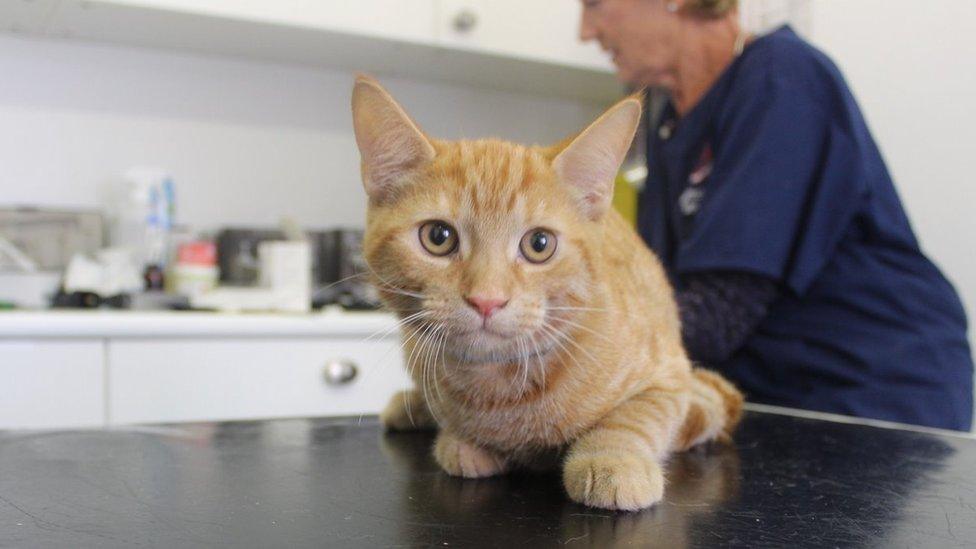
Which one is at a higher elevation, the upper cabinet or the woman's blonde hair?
the upper cabinet

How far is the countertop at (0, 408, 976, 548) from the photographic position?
62 centimetres

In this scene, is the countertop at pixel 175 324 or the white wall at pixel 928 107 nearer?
the countertop at pixel 175 324

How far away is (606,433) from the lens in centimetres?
81

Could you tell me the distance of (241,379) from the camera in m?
1.79

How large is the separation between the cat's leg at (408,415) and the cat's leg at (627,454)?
28 centimetres

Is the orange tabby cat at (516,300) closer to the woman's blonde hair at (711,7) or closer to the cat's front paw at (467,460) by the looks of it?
the cat's front paw at (467,460)

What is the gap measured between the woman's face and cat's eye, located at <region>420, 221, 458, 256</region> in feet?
3.75

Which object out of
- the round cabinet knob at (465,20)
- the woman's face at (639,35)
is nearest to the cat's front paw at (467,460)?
the woman's face at (639,35)

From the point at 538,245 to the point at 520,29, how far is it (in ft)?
5.73

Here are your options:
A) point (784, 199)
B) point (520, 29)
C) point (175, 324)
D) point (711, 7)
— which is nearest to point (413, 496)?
point (784, 199)

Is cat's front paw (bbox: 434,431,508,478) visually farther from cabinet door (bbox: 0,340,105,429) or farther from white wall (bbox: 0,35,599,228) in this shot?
white wall (bbox: 0,35,599,228)

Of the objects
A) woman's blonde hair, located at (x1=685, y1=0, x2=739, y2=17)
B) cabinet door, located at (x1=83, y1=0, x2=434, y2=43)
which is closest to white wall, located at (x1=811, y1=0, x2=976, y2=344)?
woman's blonde hair, located at (x1=685, y1=0, x2=739, y2=17)

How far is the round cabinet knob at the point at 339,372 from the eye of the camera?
185 centimetres

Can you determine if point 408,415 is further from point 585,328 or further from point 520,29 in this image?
point 520,29
